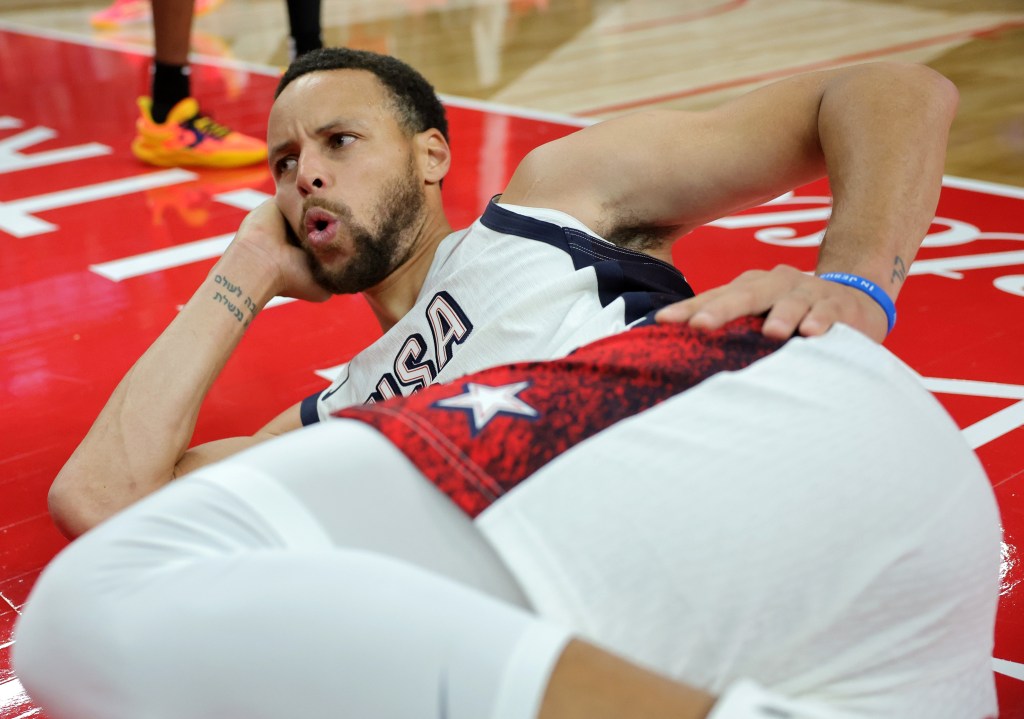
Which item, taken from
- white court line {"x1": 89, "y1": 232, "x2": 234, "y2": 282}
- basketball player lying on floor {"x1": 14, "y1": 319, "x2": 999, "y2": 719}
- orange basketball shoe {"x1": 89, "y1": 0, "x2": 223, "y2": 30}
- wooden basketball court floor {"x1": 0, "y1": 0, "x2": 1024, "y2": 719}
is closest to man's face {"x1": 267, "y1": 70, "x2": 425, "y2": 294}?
wooden basketball court floor {"x1": 0, "y1": 0, "x2": 1024, "y2": 719}

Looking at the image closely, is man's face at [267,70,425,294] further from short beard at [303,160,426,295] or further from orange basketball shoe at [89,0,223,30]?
orange basketball shoe at [89,0,223,30]

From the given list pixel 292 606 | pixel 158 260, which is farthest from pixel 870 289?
pixel 158 260

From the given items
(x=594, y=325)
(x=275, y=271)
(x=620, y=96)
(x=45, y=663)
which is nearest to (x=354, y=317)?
(x=275, y=271)

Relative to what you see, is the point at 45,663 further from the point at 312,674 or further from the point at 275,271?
the point at 275,271

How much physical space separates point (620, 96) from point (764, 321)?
3.99 meters

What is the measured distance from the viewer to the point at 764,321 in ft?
3.92

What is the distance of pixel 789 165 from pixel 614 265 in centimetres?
31

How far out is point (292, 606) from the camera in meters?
0.89

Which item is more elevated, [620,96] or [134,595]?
[134,595]

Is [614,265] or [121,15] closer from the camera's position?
[614,265]

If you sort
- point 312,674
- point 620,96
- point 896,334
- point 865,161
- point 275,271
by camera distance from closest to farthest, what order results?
point 312,674, point 865,161, point 275,271, point 896,334, point 620,96

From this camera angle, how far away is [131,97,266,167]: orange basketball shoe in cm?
416

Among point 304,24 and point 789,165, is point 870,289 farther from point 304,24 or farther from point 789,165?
point 304,24

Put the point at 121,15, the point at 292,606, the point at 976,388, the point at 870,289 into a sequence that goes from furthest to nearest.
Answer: the point at 121,15, the point at 976,388, the point at 870,289, the point at 292,606
